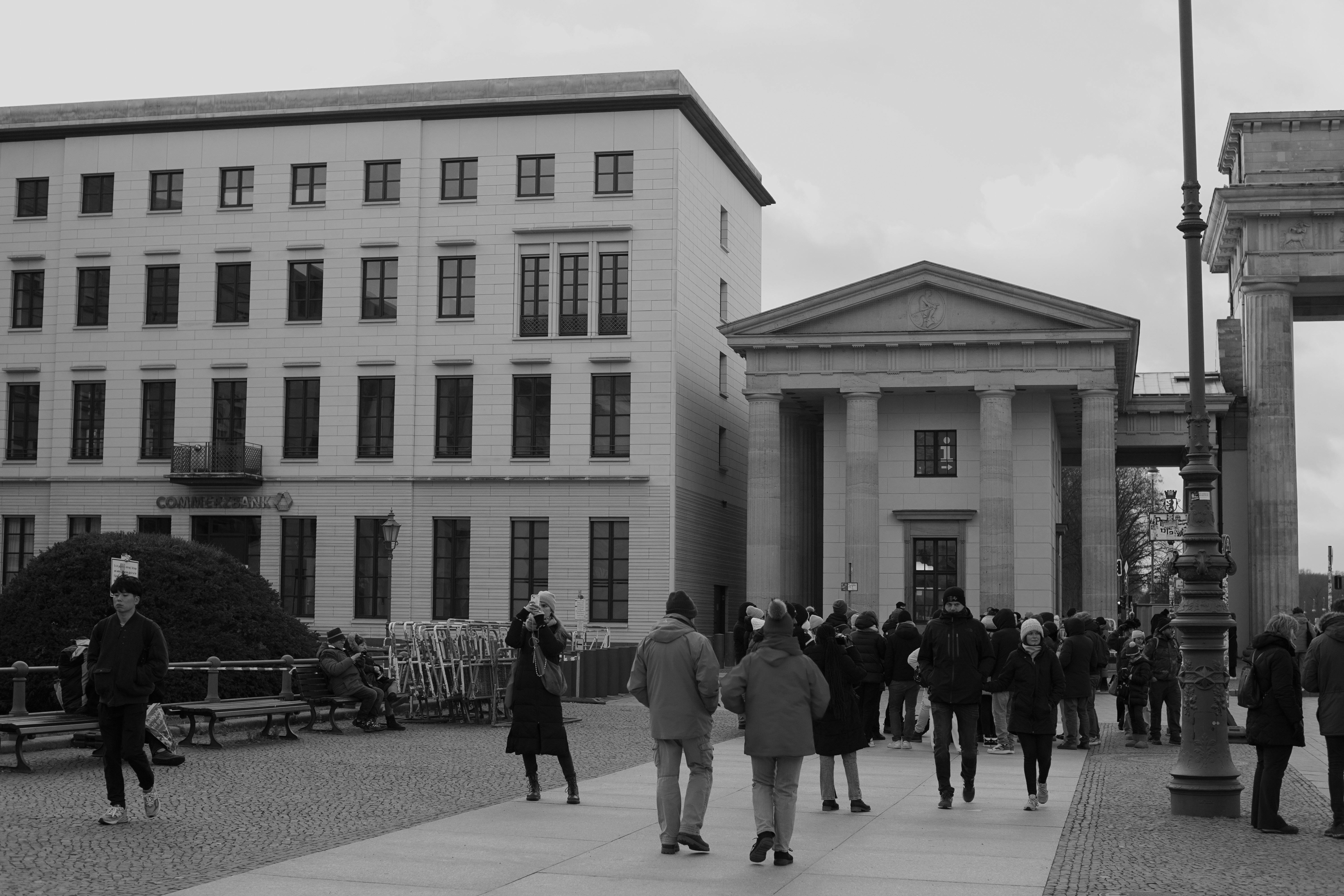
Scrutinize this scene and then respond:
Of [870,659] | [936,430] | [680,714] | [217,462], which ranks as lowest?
[870,659]

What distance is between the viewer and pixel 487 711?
25516 mm

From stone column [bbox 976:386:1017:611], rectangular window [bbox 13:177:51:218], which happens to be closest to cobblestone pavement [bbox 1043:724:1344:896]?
stone column [bbox 976:386:1017:611]

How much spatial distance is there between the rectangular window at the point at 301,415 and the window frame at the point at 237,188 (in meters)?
6.24

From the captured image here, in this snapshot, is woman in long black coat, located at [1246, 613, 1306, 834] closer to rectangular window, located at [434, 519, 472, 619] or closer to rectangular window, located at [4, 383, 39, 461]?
rectangular window, located at [434, 519, 472, 619]

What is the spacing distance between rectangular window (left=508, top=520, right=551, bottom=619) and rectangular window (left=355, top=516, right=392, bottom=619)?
3.95 metres

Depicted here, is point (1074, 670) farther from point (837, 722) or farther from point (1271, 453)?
point (1271, 453)

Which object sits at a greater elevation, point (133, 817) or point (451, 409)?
point (451, 409)

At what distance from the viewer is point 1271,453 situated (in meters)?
53.0

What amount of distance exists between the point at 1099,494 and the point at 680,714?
38.5 m

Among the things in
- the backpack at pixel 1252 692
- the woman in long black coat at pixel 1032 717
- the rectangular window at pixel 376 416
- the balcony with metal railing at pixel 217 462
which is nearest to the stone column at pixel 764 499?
the rectangular window at pixel 376 416

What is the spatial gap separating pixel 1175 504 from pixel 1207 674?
30.4 meters

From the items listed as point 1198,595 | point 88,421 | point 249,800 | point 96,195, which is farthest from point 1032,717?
point 96,195

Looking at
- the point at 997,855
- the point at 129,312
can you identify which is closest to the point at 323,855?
the point at 997,855

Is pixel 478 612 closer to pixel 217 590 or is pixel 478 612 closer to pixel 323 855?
pixel 217 590
